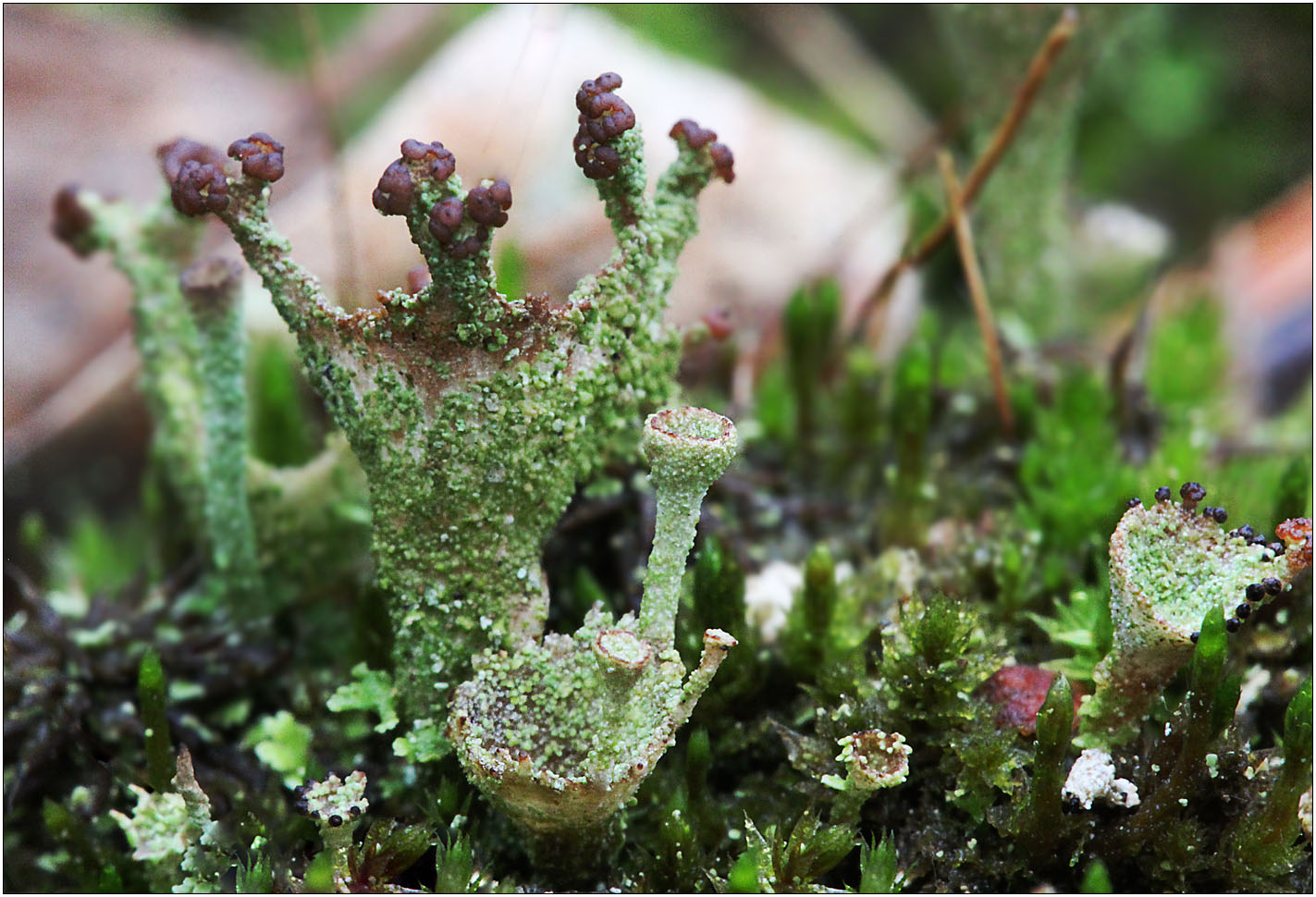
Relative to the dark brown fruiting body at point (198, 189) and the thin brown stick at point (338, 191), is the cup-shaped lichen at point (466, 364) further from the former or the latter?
the thin brown stick at point (338, 191)

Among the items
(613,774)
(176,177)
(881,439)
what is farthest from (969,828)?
(176,177)

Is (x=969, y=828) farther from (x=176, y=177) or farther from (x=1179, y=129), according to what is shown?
(x=1179, y=129)

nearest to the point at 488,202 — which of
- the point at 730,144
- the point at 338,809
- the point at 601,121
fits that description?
the point at 601,121

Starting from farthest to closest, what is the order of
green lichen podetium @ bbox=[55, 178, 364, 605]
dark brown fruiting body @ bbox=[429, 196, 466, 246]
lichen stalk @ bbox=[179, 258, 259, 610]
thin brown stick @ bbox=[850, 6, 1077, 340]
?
thin brown stick @ bbox=[850, 6, 1077, 340] < green lichen podetium @ bbox=[55, 178, 364, 605] < lichen stalk @ bbox=[179, 258, 259, 610] < dark brown fruiting body @ bbox=[429, 196, 466, 246]

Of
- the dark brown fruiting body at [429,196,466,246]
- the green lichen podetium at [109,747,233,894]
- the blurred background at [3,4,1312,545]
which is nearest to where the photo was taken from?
the dark brown fruiting body at [429,196,466,246]

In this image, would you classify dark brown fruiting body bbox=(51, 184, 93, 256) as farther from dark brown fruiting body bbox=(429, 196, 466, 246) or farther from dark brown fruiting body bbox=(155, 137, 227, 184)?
dark brown fruiting body bbox=(429, 196, 466, 246)

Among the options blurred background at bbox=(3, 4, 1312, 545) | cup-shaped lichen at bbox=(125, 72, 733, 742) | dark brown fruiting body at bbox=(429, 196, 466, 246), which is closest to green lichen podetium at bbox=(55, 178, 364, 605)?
blurred background at bbox=(3, 4, 1312, 545)

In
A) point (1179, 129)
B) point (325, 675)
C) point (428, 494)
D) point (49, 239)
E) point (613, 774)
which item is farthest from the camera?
point (1179, 129)
